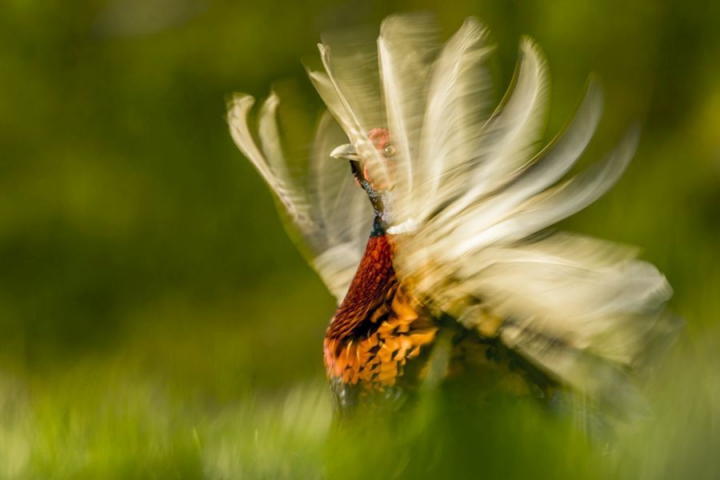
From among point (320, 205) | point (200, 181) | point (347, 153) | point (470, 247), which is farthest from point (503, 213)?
point (200, 181)

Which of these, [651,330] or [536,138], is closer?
[651,330]

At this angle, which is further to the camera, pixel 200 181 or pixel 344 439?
pixel 200 181

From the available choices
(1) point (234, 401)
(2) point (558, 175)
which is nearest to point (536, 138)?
(2) point (558, 175)

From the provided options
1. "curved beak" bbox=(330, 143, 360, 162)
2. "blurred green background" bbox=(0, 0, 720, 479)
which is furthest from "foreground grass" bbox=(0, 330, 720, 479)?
"curved beak" bbox=(330, 143, 360, 162)

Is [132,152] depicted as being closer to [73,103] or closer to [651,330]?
[73,103]

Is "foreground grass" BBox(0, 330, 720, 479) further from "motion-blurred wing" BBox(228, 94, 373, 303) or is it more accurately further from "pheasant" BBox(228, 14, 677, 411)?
"motion-blurred wing" BBox(228, 94, 373, 303)

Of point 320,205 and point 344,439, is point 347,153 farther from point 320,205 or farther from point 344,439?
point 344,439
